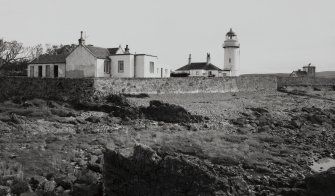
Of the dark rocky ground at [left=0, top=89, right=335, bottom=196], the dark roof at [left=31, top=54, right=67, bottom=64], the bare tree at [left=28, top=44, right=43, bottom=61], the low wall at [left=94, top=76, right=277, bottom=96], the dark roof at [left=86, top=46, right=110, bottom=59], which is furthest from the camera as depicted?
the bare tree at [left=28, top=44, right=43, bottom=61]

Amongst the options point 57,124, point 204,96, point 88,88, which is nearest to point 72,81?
point 88,88

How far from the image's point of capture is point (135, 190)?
14570mm

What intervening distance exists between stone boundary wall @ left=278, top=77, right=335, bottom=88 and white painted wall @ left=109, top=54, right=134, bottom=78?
2841cm

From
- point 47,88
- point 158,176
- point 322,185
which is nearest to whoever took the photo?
point 158,176

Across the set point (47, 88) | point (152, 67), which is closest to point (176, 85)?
point (152, 67)

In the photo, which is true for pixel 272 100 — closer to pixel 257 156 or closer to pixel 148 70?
pixel 148 70

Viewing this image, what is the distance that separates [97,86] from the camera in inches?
1449

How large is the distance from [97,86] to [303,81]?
40891 mm

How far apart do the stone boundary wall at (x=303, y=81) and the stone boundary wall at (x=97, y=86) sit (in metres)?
18.4

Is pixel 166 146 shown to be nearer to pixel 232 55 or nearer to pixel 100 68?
pixel 100 68

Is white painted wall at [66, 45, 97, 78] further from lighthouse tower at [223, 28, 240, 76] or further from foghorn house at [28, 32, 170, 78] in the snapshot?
lighthouse tower at [223, 28, 240, 76]

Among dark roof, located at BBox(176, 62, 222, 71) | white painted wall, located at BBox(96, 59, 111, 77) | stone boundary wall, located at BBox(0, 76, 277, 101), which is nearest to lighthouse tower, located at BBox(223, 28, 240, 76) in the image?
dark roof, located at BBox(176, 62, 222, 71)

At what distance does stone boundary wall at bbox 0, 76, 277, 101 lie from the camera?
3684 cm

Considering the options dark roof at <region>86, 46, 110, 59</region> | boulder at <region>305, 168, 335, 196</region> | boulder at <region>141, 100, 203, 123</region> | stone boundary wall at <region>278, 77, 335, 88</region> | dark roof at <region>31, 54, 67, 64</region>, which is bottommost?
boulder at <region>305, 168, 335, 196</region>
